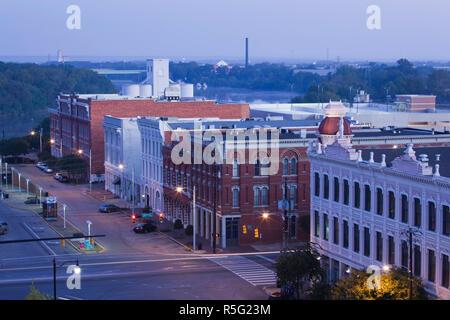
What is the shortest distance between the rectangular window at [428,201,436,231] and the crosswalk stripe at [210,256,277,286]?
15.5m

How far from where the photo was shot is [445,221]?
5300cm

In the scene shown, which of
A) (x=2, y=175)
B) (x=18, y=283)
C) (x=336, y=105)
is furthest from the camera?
(x=2, y=175)

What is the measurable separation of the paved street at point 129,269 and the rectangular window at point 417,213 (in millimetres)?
12091

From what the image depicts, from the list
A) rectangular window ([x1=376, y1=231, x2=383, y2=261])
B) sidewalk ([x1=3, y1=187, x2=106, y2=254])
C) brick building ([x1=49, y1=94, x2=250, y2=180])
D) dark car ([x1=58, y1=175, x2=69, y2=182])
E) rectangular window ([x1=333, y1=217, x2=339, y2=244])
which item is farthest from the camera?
brick building ([x1=49, y1=94, x2=250, y2=180])

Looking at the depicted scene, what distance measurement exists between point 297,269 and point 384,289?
883 cm

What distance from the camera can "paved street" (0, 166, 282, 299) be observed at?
63.0 metres

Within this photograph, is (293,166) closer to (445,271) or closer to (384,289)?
(445,271)

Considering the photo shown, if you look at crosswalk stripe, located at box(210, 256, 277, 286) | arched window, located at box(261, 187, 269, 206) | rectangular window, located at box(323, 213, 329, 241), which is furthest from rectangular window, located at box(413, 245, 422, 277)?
arched window, located at box(261, 187, 269, 206)

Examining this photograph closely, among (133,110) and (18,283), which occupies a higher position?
(133,110)

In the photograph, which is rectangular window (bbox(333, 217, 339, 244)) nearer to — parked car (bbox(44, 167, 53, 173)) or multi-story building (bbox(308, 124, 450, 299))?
multi-story building (bbox(308, 124, 450, 299))

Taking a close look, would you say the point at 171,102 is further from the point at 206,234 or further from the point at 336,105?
the point at 336,105
